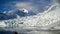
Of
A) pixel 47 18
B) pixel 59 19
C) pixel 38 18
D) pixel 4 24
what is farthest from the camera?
pixel 38 18

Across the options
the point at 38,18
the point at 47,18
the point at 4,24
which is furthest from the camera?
the point at 38,18

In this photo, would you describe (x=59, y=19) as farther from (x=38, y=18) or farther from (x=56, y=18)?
(x=38, y=18)

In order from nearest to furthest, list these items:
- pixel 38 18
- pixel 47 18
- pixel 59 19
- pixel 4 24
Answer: pixel 4 24 < pixel 59 19 < pixel 47 18 < pixel 38 18

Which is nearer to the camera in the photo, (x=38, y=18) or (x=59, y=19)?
(x=59, y=19)

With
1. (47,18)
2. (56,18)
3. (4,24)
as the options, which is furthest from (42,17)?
(4,24)

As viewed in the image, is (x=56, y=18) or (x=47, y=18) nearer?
(x=56, y=18)

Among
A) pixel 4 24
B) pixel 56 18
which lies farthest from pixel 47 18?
pixel 4 24

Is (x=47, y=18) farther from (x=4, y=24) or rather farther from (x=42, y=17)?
(x=4, y=24)

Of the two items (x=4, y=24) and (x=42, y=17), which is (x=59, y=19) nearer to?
(x=42, y=17)

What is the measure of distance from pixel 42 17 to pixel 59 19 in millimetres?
33250

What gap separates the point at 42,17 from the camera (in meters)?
189

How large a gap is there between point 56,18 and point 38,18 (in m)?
29.6

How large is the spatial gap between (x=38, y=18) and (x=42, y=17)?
15.0 ft

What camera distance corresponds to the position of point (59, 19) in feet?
519
